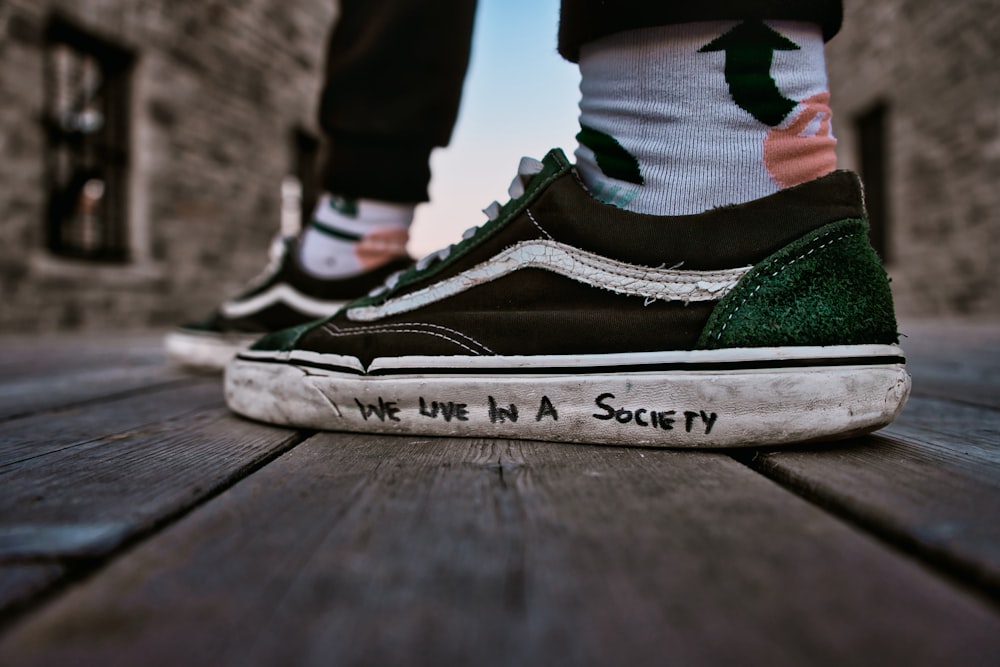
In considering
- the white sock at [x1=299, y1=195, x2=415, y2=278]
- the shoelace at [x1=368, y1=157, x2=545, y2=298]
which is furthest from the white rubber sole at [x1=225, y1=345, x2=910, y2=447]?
the white sock at [x1=299, y1=195, x2=415, y2=278]

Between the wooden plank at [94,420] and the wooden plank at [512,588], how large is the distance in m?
0.38

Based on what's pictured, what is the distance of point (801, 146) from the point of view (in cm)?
75

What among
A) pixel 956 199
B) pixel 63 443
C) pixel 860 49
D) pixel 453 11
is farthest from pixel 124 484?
pixel 860 49

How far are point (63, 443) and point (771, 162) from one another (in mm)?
932

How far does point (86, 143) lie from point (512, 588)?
5.62 metres

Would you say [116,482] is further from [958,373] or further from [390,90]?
[958,373]

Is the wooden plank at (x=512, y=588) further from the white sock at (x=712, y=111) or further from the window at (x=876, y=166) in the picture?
the window at (x=876, y=166)

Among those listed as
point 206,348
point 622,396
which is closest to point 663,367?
point 622,396

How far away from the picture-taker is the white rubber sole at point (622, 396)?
66 cm

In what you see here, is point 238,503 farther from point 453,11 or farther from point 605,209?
point 453,11

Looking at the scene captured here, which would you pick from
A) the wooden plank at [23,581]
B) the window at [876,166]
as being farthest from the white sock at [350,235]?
the window at [876,166]

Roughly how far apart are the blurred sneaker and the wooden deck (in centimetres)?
74

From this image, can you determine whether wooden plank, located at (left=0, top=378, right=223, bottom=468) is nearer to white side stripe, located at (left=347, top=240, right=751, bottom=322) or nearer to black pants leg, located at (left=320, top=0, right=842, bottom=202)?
white side stripe, located at (left=347, top=240, right=751, bottom=322)

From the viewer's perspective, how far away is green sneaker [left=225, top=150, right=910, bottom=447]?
0.66m
